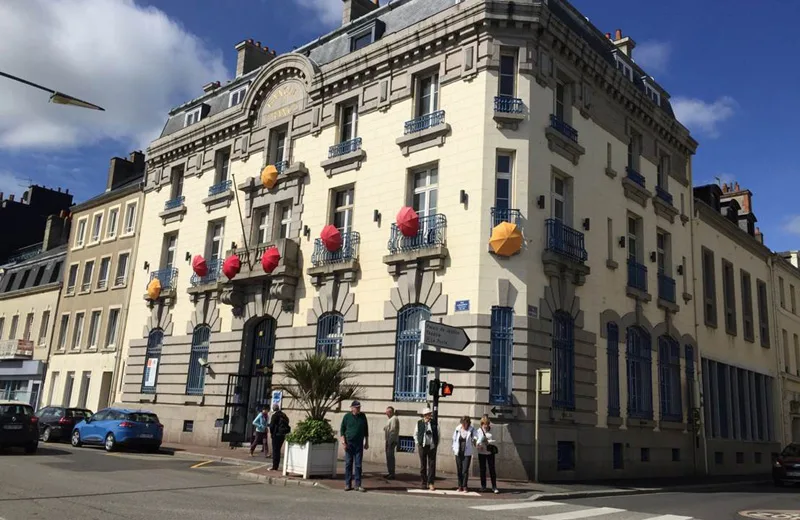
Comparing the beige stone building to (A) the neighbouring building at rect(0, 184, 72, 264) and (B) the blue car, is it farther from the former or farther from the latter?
(A) the neighbouring building at rect(0, 184, 72, 264)

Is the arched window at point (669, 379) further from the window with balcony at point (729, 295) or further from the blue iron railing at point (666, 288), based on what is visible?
the window with balcony at point (729, 295)

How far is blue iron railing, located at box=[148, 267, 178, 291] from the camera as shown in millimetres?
29016

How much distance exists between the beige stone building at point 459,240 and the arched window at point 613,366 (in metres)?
A: 0.10

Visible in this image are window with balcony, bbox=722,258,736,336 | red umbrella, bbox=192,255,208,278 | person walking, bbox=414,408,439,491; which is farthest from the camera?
window with balcony, bbox=722,258,736,336

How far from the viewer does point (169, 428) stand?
26.9 m

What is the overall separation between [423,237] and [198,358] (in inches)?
472

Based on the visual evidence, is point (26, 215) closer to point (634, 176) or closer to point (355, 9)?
point (355, 9)

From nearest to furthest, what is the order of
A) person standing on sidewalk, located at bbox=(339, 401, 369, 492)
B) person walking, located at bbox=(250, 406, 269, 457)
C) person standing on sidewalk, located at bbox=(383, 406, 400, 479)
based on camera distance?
→ 1. person standing on sidewalk, located at bbox=(339, 401, 369, 492)
2. person standing on sidewalk, located at bbox=(383, 406, 400, 479)
3. person walking, located at bbox=(250, 406, 269, 457)

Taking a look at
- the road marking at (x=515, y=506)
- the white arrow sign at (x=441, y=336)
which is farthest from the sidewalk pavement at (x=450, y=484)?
the white arrow sign at (x=441, y=336)

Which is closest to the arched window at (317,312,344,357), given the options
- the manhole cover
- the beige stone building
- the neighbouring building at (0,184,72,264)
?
the beige stone building

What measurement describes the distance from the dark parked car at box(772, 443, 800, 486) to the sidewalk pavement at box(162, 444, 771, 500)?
1.77 meters

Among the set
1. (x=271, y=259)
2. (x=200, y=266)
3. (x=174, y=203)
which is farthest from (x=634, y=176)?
(x=174, y=203)

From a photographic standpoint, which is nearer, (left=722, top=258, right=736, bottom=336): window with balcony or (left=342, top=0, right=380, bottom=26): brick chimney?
(left=342, top=0, right=380, bottom=26): brick chimney

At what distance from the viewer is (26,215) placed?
50.8 meters
